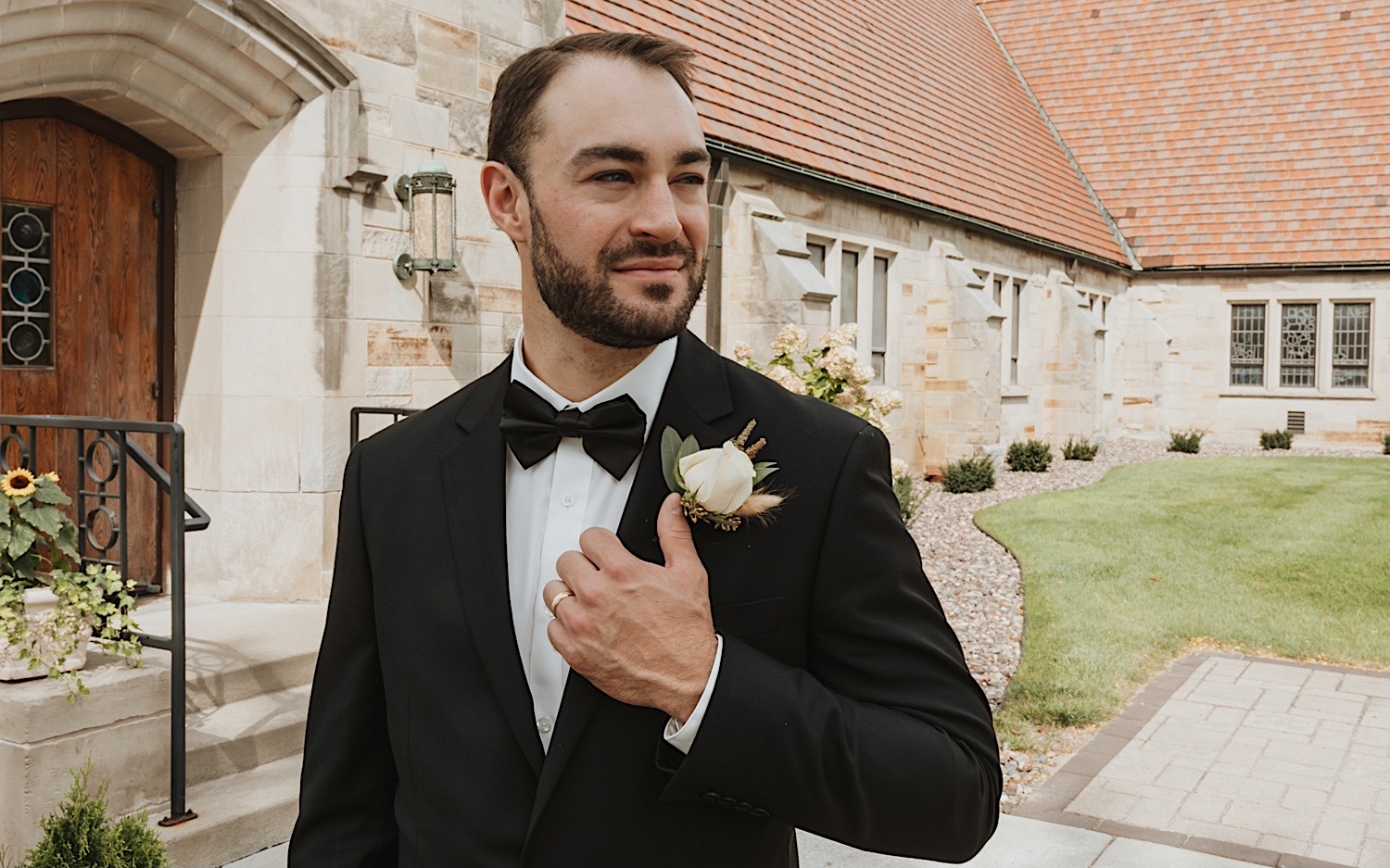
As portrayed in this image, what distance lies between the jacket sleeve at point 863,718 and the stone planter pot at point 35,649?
3614 millimetres

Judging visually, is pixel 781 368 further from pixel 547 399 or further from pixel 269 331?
pixel 547 399

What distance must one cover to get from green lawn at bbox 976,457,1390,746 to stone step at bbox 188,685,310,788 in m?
3.74

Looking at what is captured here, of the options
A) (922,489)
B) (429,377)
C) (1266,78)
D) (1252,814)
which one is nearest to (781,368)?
(429,377)

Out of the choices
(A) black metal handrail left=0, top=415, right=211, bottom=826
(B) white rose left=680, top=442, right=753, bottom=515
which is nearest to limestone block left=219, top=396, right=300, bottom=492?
(A) black metal handrail left=0, top=415, right=211, bottom=826

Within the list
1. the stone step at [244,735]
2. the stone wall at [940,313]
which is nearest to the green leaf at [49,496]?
the stone step at [244,735]

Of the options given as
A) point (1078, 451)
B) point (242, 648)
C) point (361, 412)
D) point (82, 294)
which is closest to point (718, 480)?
point (242, 648)

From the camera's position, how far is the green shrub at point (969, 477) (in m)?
17.3

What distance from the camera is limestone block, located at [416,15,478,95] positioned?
749 centimetres

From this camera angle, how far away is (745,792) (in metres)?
1.48

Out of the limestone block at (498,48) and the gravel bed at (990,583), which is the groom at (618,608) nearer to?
the gravel bed at (990,583)

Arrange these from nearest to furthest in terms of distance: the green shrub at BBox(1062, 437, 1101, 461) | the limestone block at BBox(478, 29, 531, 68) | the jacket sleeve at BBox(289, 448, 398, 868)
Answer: the jacket sleeve at BBox(289, 448, 398, 868)
the limestone block at BBox(478, 29, 531, 68)
the green shrub at BBox(1062, 437, 1101, 461)

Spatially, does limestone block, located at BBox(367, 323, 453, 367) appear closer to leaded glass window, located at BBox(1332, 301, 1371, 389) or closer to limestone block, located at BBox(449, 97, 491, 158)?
limestone block, located at BBox(449, 97, 491, 158)

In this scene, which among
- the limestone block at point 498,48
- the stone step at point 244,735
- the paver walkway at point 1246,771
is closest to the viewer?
the stone step at point 244,735

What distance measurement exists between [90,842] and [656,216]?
3.30 metres
